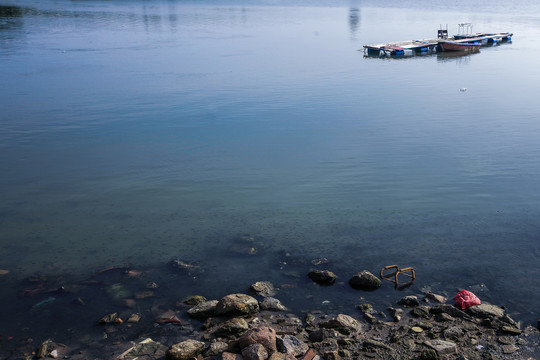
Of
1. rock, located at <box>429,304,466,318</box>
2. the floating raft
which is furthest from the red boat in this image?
rock, located at <box>429,304,466,318</box>

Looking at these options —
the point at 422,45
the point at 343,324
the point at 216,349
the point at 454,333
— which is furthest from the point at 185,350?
the point at 422,45

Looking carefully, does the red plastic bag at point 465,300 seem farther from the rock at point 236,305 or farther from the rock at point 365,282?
the rock at point 236,305

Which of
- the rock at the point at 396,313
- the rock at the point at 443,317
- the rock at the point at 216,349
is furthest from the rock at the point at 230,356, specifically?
the rock at the point at 443,317

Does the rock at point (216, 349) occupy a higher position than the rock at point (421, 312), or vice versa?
the rock at point (216, 349)

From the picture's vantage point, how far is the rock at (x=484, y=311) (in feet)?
33.6

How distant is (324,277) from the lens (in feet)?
38.6

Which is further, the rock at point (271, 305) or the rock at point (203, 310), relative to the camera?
the rock at point (271, 305)

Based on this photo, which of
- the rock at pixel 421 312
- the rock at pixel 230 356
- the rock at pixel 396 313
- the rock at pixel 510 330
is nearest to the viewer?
the rock at pixel 230 356

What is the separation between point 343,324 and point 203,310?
2.96 meters

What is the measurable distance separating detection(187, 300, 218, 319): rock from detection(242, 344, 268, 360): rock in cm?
206

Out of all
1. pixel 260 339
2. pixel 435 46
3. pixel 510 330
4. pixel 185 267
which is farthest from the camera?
pixel 435 46

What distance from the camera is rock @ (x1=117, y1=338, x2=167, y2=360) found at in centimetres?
910

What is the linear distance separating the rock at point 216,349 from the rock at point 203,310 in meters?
1.30

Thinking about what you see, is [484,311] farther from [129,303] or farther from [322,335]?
[129,303]
